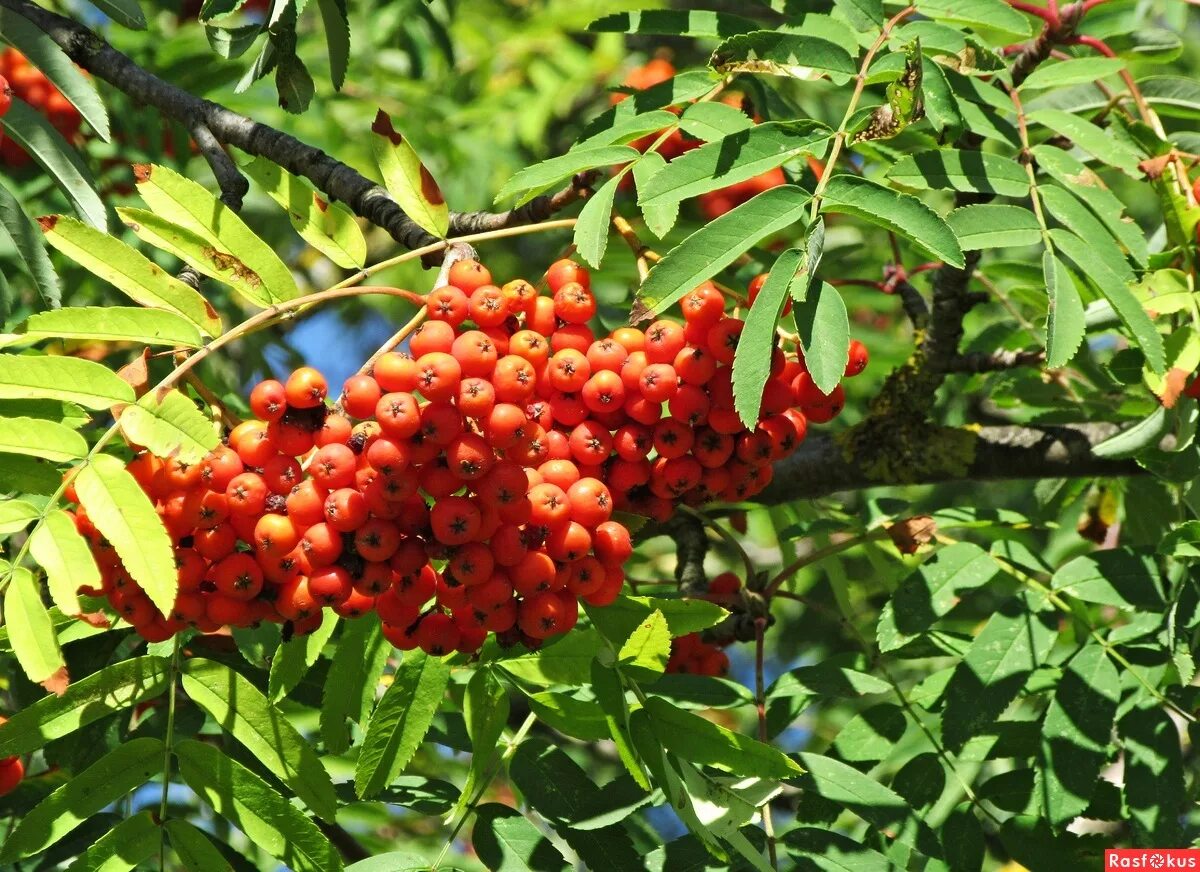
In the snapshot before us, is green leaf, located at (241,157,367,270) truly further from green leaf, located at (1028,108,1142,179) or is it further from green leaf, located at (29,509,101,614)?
green leaf, located at (1028,108,1142,179)

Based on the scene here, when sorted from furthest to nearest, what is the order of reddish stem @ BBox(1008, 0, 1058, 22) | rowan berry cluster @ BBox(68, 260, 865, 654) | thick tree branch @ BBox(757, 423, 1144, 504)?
1. thick tree branch @ BBox(757, 423, 1144, 504)
2. reddish stem @ BBox(1008, 0, 1058, 22)
3. rowan berry cluster @ BBox(68, 260, 865, 654)

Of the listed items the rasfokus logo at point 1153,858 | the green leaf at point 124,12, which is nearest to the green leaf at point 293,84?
the green leaf at point 124,12

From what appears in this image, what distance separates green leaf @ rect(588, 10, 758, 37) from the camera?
2549 millimetres

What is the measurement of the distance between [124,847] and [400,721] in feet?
1.66

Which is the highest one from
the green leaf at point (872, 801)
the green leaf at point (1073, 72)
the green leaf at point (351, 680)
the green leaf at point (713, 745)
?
the green leaf at point (1073, 72)

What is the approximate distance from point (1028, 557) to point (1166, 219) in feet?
2.47

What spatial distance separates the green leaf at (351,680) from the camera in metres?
2.15

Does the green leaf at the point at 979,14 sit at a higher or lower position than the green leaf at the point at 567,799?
higher

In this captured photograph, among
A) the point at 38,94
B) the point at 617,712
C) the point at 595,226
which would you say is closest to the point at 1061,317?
the point at 595,226

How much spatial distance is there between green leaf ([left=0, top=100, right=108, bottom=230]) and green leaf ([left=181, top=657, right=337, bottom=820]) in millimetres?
940

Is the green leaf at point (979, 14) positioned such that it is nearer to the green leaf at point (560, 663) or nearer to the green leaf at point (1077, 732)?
the green leaf at point (1077, 732)

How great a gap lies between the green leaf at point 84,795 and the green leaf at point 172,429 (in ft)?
1.93

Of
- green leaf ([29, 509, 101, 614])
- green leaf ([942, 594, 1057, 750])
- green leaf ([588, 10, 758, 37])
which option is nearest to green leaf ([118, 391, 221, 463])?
green leaf ([29, 509, 101, 614])

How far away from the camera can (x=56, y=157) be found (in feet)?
8.04
